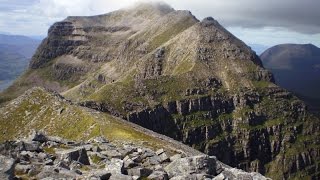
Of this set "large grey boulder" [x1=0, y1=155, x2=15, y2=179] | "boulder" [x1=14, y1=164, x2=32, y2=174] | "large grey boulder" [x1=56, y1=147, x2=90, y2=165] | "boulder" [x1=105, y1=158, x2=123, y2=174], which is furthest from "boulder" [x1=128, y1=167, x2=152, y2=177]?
"large grey boulder" [x1=0, y1=155, x2=15, y2=179]

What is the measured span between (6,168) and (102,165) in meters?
16.5

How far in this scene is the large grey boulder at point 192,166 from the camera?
50.7 m

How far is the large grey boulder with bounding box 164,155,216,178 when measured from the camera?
5072cm

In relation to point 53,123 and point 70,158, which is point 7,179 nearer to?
point 70,158

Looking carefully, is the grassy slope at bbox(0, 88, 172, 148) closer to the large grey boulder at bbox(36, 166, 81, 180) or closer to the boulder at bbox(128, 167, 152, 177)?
the boulder at bbox(128, 167, 152, 177)

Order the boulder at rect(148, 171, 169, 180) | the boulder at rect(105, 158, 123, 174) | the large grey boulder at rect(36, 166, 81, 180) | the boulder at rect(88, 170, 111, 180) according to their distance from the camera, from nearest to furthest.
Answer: the boulder at rect(88, 170, 111, 180)
the large grey boulder at rect(36, 166, 81, 180)
the boulder at rect(105, 158, 123, 174)
the boulder at rect(148, 171, 169, 180)

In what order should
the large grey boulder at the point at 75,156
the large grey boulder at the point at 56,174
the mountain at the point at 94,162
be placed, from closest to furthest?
the large grey boulder at the point at 56,174
the mountain at the point at 94,162
the large grey boulder at the point at 75,156

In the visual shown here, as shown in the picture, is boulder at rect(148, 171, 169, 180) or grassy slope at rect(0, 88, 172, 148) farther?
grassy slope at rect(0, 88, 172, 148)

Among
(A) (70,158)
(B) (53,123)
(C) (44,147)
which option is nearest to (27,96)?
(B) (53,123)

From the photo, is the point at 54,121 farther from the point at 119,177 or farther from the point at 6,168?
the point at 6,168

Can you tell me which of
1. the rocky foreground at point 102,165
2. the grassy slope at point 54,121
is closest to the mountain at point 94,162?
the rocky foreground at point 102,165

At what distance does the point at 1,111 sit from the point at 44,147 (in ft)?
298

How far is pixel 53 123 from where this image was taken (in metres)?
143

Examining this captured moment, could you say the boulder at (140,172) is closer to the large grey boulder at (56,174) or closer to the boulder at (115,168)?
the boulder at (115,168)
